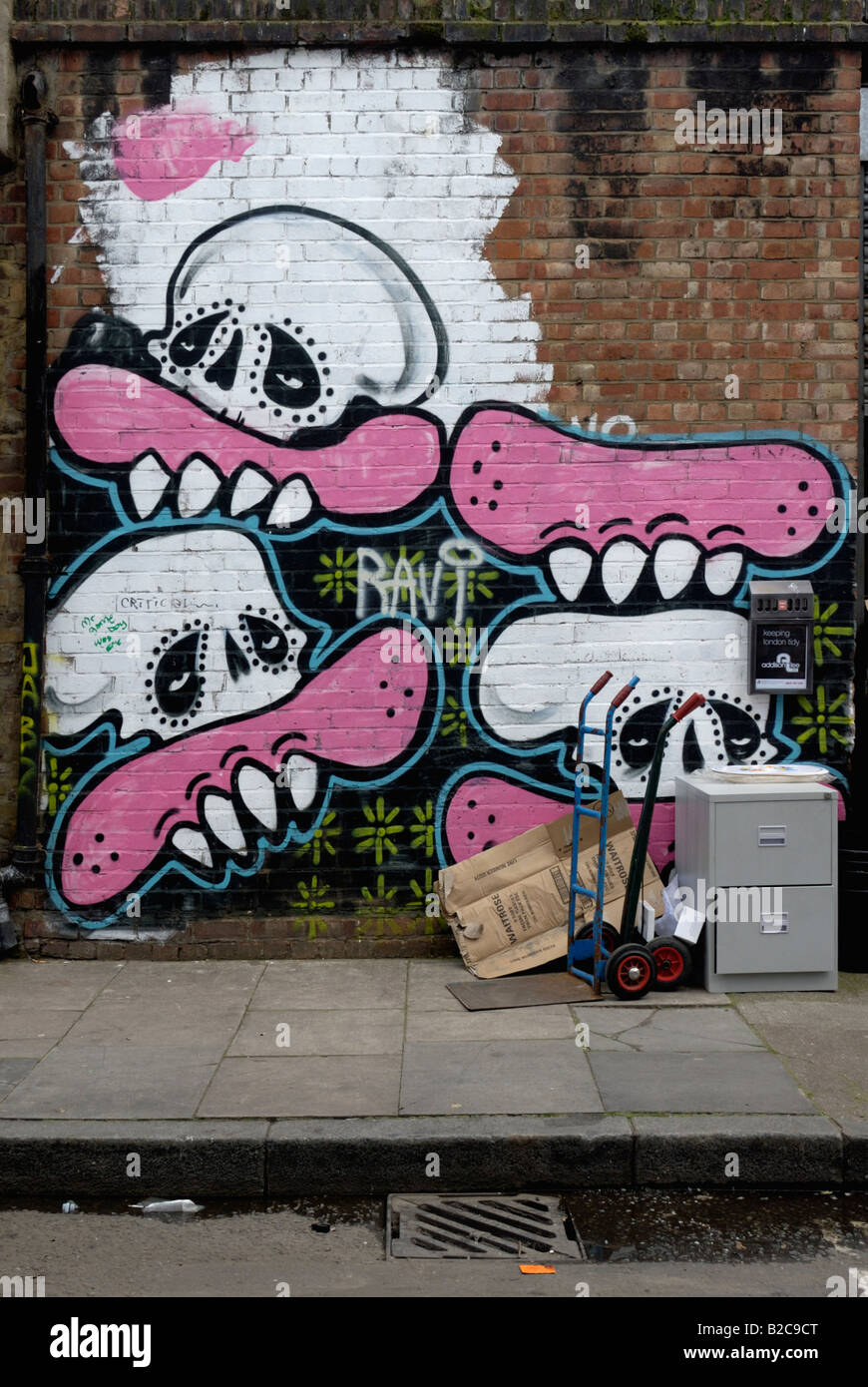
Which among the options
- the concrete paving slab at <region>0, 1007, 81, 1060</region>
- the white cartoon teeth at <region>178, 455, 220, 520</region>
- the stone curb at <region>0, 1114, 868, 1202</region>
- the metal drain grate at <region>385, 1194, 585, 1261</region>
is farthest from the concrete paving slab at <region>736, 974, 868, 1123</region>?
the white cartoon teeth at <region>178, 455, 220, 520</region>

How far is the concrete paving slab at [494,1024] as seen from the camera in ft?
18.9

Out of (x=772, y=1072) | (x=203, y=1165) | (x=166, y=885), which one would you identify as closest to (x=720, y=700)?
(x=772, y=1072)

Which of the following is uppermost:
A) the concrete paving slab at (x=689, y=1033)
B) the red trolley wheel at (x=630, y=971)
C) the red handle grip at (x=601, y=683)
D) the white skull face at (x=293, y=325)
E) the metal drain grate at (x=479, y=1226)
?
the white skull face at (x=293, y=325)

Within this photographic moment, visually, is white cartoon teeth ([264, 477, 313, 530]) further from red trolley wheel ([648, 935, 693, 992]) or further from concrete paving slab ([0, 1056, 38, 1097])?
concrete paving slab ([0, 1056, 38, 1097])

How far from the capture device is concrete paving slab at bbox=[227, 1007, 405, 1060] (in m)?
5.59

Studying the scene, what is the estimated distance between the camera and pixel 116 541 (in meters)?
6.97

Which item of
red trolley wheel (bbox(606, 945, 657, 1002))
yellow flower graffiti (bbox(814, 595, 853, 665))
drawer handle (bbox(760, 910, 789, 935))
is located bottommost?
red trolley wheel (bbox(606, 945, 657, 1002))

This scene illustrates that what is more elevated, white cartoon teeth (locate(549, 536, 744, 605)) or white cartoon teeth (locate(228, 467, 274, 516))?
white cartoon teeth (locate(228, 467, 274, 516))

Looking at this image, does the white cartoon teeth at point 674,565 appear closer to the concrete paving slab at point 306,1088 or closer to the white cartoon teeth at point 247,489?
the white cartoon teeth at point 247,489

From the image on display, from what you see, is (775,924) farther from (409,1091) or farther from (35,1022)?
(35,1022)

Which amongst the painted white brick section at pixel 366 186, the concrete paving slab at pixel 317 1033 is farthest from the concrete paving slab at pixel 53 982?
the painted white brick section at pixel 366 186

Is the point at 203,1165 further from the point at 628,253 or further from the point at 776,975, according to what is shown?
the point at 628,253

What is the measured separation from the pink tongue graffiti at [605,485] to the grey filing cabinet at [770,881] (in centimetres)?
153
